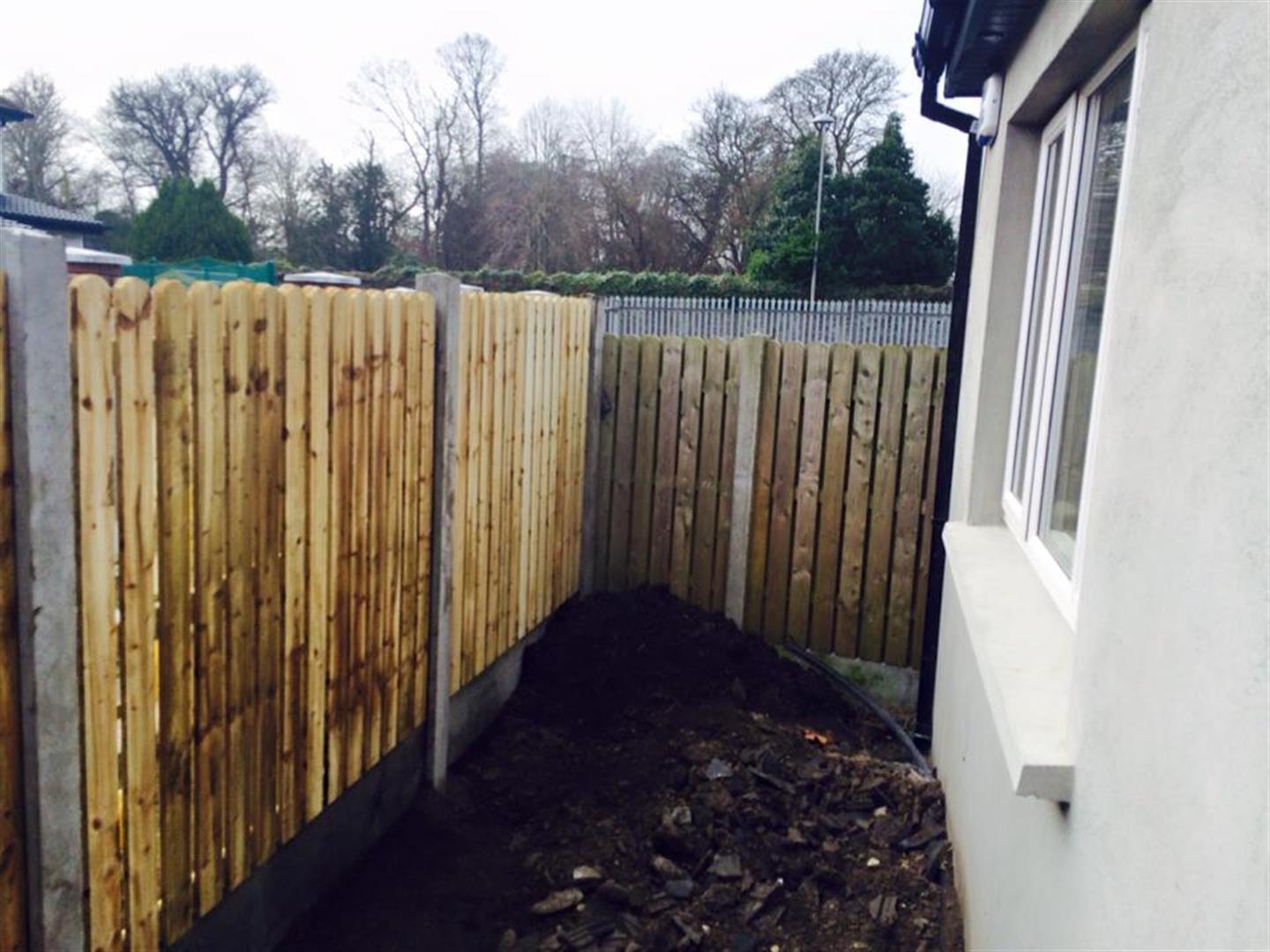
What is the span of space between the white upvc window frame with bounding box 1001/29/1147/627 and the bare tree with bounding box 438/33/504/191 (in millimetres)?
40672

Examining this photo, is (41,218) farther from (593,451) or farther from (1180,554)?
Answer: (1180,554)

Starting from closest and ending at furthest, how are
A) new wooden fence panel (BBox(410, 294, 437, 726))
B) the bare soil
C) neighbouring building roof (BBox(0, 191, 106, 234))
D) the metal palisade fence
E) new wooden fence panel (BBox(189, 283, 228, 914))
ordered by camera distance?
new wooden fence panel (BBox(189, 283, 228, 914)) < the bare soil < new wooden fence panel (BBox(410, 294, 437, 726)) < the metal palisade fence < neighbouring building roof (BBox(0, 191, 106, 234))

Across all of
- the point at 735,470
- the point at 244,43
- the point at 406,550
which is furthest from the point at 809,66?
the point at 406,550

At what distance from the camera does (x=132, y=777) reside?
2.51 m

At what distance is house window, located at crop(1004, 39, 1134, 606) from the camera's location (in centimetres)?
279

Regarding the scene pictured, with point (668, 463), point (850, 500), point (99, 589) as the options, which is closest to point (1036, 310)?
point (850, 500)

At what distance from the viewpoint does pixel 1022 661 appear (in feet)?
7.98

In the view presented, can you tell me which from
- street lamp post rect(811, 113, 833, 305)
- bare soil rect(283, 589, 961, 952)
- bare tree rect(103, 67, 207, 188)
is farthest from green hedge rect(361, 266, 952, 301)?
bare soil rect(283, 589, 961, 952)

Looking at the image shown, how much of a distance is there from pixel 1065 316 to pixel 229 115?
45590 mm

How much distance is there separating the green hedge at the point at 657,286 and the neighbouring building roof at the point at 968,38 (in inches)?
800

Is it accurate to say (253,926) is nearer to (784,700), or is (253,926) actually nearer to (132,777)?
(132,777)

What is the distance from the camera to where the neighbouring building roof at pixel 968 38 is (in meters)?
3.52

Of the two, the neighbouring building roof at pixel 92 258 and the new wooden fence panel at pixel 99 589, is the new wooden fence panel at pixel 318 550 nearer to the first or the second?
the new wooden fence panel at pixel 99 589

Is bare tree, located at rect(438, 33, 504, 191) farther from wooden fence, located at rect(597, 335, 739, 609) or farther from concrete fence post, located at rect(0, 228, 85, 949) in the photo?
concrete fence post, located at rect(0, 228, 85, 949)
